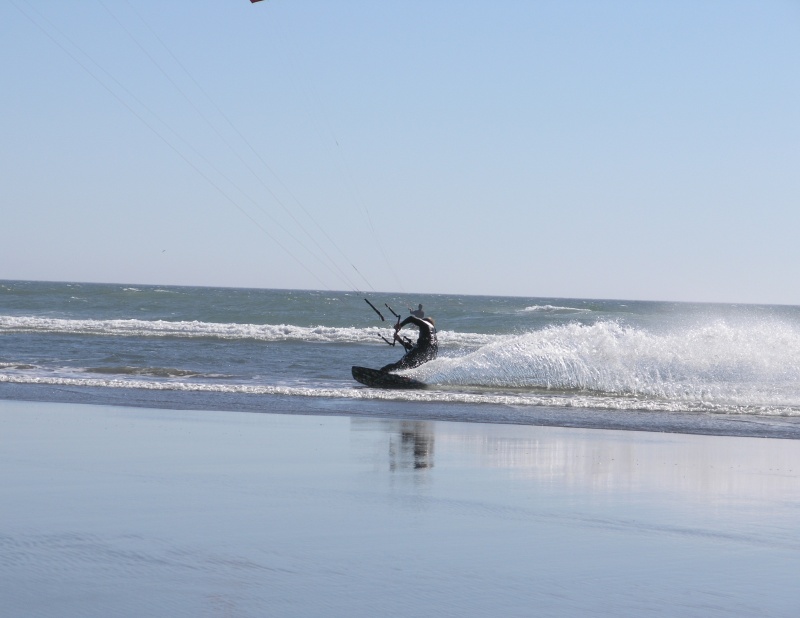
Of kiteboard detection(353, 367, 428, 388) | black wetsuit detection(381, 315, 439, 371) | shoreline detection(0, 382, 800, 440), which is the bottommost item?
shoreline detection(0, 382, 800, 440)

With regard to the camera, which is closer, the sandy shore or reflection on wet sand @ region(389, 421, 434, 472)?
the sandy shore

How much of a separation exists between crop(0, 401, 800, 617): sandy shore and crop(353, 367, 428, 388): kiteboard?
28.5 ft

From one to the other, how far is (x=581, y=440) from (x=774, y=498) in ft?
13.1

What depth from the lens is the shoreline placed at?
13.9 m

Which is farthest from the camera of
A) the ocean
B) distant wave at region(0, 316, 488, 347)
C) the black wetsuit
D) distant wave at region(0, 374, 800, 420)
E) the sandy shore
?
distant wave at region(0, 316, 488, 347)

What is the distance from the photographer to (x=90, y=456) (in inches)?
360

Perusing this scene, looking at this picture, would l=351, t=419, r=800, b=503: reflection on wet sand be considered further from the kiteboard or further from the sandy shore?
the kiteboard

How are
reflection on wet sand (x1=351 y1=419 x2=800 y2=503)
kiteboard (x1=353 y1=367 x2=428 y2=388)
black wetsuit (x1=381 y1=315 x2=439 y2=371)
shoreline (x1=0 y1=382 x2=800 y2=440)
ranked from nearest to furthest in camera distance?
reflection on wet sand (x1=351 y1=419 x2=800 y2=503), shoreline (x1=0 y1=382 x2=800 y2=440), kiteboard (x1=353 y1=367 x2=428 y2=388), black wetsuit (x1=381 y1=315 x2=439 y2=371)

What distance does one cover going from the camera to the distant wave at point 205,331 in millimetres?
35969

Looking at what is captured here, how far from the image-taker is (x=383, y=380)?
19.9m

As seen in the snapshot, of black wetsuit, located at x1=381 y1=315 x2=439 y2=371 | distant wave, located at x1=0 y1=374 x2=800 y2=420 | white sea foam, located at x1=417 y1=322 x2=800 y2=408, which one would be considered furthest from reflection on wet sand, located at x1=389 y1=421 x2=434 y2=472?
white sea foam, located at x1=417 y1=322 x2=800 y2=408

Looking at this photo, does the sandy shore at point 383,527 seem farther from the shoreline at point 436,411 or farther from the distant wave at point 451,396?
the distant wave at point 451,396

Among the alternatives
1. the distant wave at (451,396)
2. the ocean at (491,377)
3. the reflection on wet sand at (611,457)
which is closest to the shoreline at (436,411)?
the ocean at (491,377)

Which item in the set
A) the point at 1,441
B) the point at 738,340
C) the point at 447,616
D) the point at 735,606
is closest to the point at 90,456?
the point at 1,441
